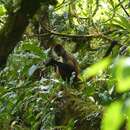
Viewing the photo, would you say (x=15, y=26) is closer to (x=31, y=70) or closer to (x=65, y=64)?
(x=31, y=70)

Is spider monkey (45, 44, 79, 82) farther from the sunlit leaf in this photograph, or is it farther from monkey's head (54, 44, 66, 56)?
the sunlit leaf

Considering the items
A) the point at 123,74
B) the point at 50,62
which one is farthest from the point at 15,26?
the point at 123,74

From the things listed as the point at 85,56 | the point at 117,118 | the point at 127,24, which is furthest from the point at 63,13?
the point at 117,118

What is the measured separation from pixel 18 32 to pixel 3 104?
79 centimetres

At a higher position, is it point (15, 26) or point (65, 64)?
point (15, 26)

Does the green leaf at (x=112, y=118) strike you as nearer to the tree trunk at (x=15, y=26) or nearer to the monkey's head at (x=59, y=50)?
the tree trunk at (x=15, y=26)

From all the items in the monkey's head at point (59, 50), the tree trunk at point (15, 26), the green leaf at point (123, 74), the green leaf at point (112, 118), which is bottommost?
the monkey's head at point (59, 50)

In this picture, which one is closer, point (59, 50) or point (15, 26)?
point (15, 26)

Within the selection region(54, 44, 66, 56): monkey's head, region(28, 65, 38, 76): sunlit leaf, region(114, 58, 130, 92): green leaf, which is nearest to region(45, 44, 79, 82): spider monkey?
region(54, 44, 66, 56): monkey's head

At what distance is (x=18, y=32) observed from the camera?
125cm

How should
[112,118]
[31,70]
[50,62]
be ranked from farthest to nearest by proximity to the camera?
[50,62] < [31,70] < [112,118]

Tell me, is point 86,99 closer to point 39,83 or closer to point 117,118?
point 39,83

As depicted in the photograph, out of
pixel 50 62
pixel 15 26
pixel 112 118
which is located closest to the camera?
pixel 112 118

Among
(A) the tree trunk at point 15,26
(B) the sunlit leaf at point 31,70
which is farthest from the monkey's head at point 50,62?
(A) the tree trunk at point 15,26
